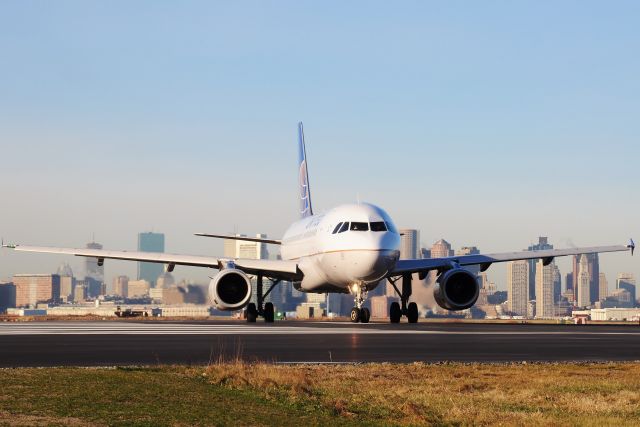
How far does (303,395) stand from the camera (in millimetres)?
15250

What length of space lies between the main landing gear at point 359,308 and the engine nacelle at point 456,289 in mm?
3690

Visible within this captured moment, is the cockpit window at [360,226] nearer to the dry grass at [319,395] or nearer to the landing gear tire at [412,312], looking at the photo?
the landing gear tire at [412,312]

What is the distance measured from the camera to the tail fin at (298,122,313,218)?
217ft

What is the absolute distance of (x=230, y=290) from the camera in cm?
4900

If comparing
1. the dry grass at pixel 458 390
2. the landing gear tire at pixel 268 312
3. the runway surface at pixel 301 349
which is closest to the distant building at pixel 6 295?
the landing gear tire at pixel 268 312

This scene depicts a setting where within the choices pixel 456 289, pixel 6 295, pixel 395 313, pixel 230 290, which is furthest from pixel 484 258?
pixel 6 295

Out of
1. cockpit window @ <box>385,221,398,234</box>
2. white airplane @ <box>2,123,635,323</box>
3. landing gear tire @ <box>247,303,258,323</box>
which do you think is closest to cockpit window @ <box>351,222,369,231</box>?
white airplane @ <box>2,123,635,323</box>

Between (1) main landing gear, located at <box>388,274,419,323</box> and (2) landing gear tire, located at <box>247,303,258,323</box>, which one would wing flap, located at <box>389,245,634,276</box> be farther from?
(2) landing gear tire, located at <box>247,303,258,323</box>

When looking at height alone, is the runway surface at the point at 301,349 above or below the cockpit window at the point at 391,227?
below

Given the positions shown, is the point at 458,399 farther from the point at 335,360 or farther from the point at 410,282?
the point at 410,282

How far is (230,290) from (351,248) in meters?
5.91

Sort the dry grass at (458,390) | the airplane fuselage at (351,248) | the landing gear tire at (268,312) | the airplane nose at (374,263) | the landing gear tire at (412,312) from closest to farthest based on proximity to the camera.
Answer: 1. the dry grass at (458,390)
2. the airplane nose at (374,263)
3. the airplane fuselage at (351,248)
4. the landing gear tire at (412,312)
5. the landing gear tire at (268,312)

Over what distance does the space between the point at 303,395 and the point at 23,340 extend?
15.3 meters

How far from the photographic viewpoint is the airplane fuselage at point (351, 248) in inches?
1831
